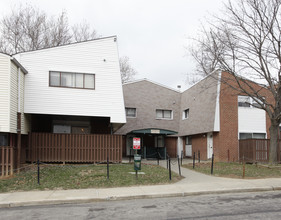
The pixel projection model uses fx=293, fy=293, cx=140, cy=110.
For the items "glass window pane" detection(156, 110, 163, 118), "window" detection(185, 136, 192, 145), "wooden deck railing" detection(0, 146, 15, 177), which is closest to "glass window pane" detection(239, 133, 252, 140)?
"window" detection(185, 136, 192, 145)

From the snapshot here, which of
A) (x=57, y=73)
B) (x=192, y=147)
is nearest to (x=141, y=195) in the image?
(x=57, y=73)

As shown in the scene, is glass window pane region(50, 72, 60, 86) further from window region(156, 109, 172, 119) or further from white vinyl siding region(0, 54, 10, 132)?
window region(156, 109, 172, 119)

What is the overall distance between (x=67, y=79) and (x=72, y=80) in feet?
0.95

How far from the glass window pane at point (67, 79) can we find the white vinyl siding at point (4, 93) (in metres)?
3.50

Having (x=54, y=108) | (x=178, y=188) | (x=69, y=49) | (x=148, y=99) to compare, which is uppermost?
(x=69, y=49)

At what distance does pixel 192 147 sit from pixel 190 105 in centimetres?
371

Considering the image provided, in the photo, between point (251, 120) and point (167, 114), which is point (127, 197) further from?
point (167, 114)

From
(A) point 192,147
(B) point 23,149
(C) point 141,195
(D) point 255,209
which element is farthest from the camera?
(A) point 192,147

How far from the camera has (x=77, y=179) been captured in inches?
494

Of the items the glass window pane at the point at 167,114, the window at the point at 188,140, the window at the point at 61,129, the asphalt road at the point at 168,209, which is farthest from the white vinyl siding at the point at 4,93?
the glass window pane at the point at 167,114

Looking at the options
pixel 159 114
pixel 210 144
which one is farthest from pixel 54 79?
pixel 159 114

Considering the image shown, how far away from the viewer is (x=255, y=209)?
7.77m

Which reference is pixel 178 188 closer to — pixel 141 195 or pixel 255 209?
pixel 141 195

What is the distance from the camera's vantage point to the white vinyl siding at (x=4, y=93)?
44.4 feet
